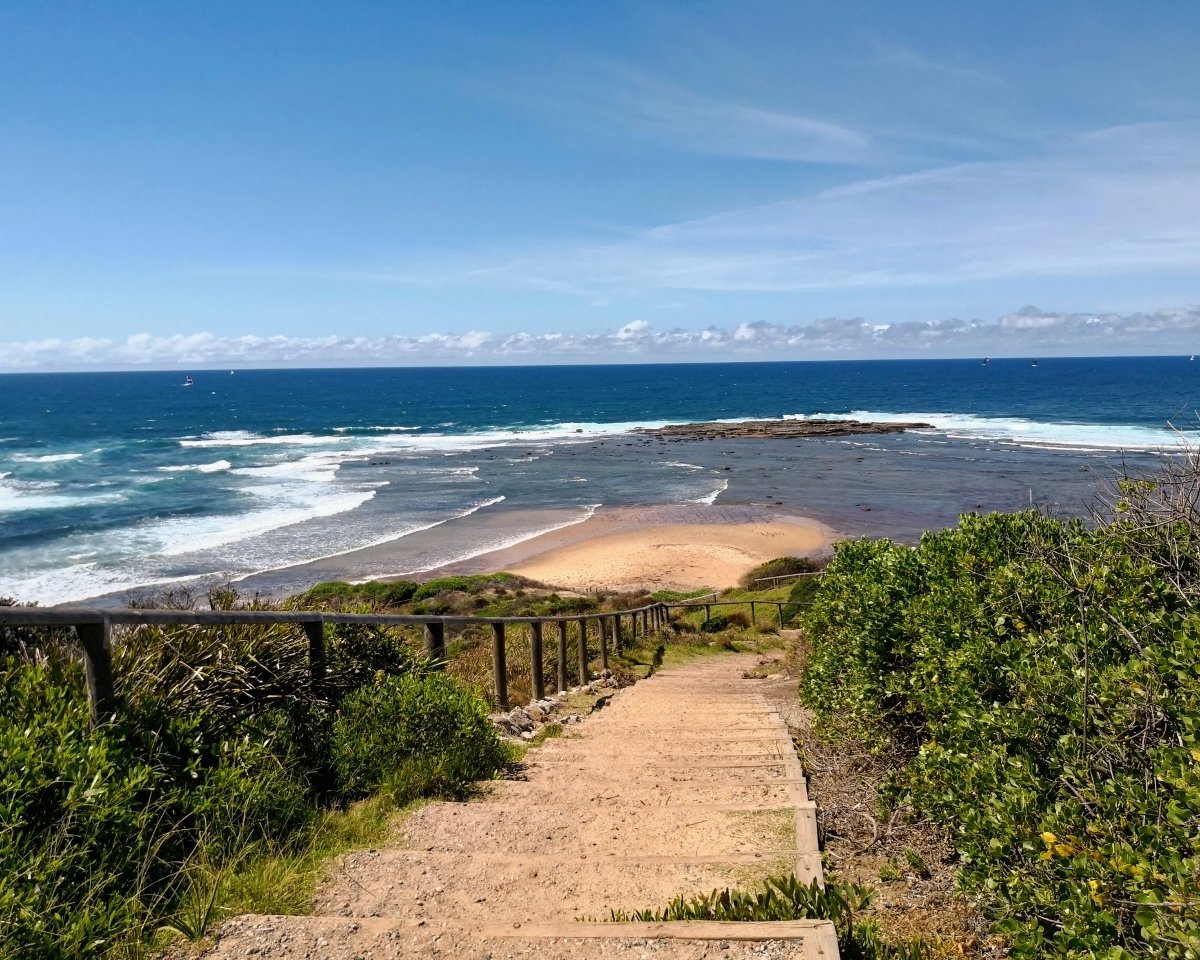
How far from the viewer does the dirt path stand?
3182 millimetres

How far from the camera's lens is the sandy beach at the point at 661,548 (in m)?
34.0

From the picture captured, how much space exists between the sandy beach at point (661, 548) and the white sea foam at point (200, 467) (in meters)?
28.3

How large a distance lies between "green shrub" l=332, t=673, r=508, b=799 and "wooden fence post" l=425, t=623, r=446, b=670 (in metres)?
1.03

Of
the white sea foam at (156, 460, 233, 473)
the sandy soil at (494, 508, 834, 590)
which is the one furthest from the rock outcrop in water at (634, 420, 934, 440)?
the white sea foam at (156, 460, 233, 473)

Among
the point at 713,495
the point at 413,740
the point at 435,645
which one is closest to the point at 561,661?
the point at 435,645

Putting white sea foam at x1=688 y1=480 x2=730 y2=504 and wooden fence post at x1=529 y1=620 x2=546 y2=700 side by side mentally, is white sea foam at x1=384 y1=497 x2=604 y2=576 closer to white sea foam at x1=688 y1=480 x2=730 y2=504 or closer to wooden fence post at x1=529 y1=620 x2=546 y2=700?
white sea foam at x1=688 y1=480 x2=730 y2=504

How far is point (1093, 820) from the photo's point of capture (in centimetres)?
315

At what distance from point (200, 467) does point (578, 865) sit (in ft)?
202

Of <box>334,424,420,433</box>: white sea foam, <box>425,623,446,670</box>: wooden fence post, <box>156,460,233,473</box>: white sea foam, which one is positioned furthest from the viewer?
<box>334,424,420,433</box>: white sea foam

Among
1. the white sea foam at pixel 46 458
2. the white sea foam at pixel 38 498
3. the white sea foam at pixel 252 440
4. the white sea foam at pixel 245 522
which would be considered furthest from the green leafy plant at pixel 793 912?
the white sea foam at pixel 252 440

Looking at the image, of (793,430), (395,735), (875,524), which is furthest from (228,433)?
(395,735)

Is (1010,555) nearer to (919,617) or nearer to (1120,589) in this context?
(919,617)

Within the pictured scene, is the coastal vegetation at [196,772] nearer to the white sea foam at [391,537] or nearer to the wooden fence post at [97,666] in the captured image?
the wooden fence post at [97,666]

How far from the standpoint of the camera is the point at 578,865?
4277 mm
